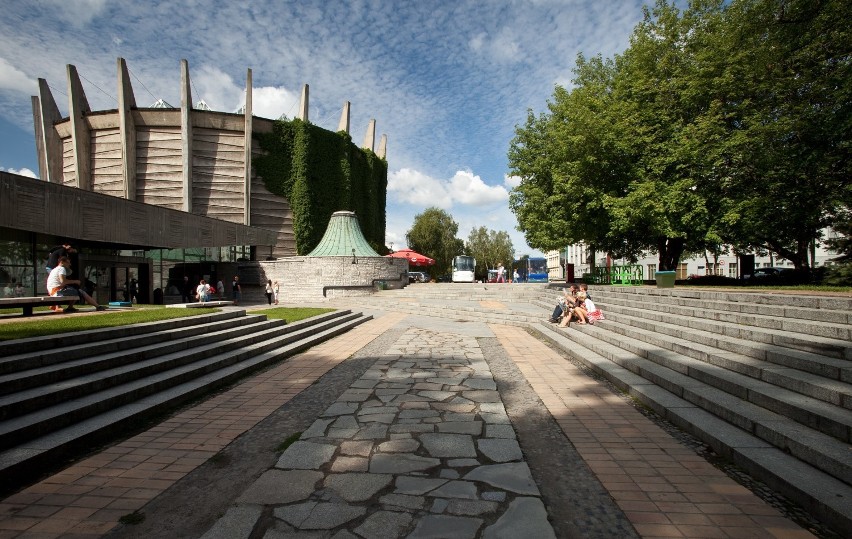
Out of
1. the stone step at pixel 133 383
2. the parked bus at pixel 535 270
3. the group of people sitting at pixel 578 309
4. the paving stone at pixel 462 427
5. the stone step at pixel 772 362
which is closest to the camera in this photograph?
the stone step at pixel 133 383

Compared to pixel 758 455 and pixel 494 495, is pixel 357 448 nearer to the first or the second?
pixel 494 495

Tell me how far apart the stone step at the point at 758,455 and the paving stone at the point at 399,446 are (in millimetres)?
2681

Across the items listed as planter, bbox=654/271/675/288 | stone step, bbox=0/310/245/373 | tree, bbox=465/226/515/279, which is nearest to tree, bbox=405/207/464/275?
tree, bbox=465/226/515/279

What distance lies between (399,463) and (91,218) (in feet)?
61.2

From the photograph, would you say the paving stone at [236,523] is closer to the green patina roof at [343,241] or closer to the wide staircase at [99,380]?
the wide staircase at [99,380]

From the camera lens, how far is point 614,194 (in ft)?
58.9

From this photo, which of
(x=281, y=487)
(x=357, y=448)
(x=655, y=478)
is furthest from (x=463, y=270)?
(x=281, y=487)

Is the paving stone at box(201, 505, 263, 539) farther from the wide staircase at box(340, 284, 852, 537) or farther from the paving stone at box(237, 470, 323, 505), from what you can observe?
the wide staircase at box(340, 284, 852, 537)

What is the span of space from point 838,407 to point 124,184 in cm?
3980

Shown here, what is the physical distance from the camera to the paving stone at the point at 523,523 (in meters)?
2.38

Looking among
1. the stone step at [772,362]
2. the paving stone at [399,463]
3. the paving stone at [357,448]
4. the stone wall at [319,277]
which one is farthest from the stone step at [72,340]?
the stone wall at [319,277]

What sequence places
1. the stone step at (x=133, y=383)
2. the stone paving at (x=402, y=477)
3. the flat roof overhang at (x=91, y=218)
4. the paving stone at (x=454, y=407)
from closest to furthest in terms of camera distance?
the stone paving at (x=402, y=477), the stone step at (x=133, y=383), the paving stone at (x=454, y=407), the flat roof overhang at (x=91, y=218)

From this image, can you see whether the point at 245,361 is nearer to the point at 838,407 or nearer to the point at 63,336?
the point at 63,336

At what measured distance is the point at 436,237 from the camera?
53.3m
